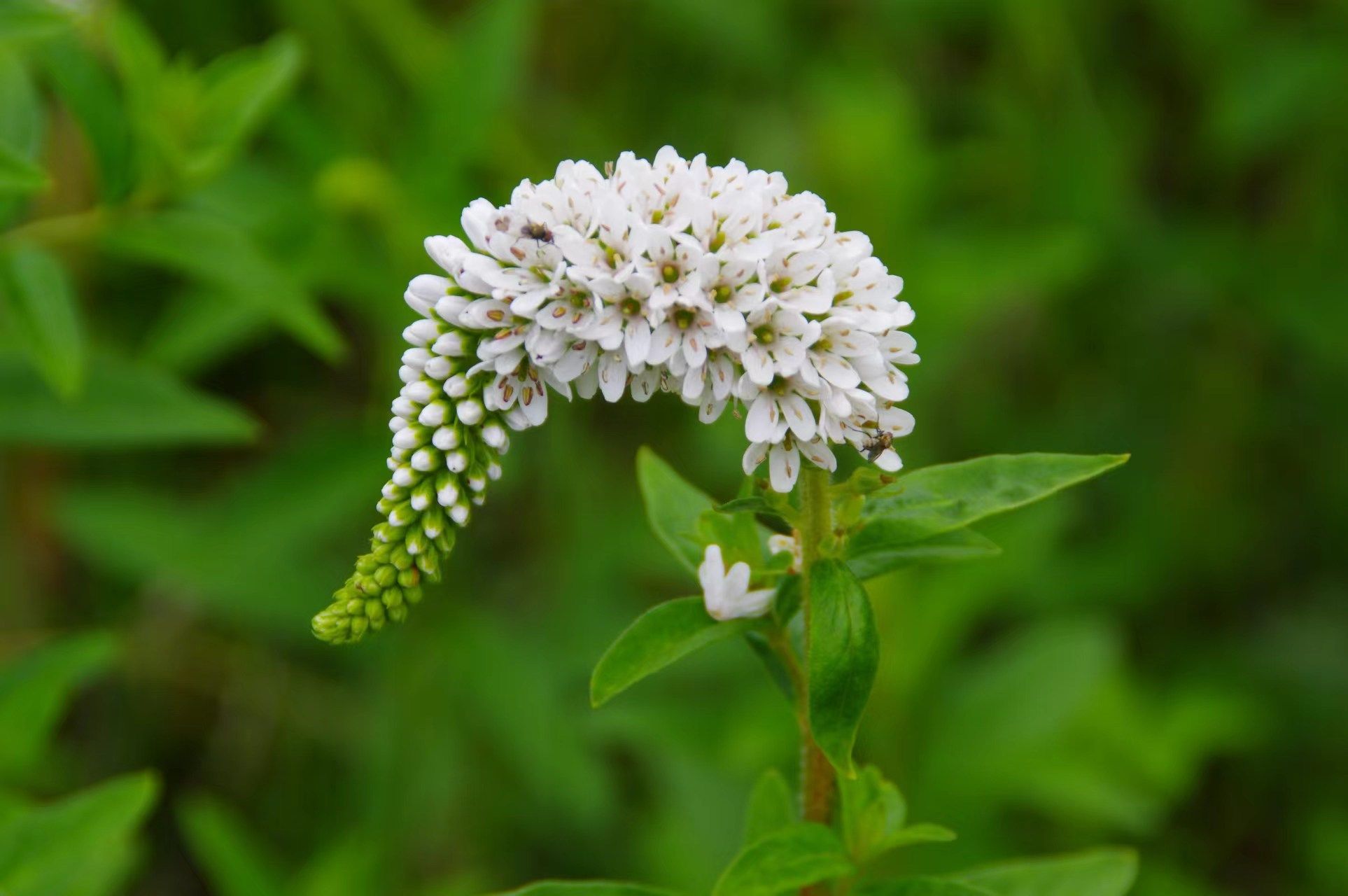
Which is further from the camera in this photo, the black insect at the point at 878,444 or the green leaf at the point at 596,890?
the green leaf at the point at 596,890

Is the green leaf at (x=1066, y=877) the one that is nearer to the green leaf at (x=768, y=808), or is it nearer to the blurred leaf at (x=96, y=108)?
the green leaf at (x=768, y=808)

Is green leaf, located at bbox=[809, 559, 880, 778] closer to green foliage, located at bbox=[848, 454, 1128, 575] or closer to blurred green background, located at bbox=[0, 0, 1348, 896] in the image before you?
green foliage, located at bbox=[848, 454, 1128, 575]

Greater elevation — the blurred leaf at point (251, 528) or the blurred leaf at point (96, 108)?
the blurred leaf at point (96, 108)

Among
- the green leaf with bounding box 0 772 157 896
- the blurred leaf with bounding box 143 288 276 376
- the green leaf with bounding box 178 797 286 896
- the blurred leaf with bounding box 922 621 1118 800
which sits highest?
the blurred leaf with bounding box 143 288 276 376

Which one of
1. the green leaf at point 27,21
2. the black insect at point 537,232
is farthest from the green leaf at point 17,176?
the black insect at point 537,232

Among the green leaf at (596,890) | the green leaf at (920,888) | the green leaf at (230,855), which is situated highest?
the green leaf at (920,888)

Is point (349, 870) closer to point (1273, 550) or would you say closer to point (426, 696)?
point (426, 696)

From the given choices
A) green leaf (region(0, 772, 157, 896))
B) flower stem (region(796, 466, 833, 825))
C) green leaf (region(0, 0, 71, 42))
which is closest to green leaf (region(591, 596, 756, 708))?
flower stem (region(796, 466, 833, 825))
